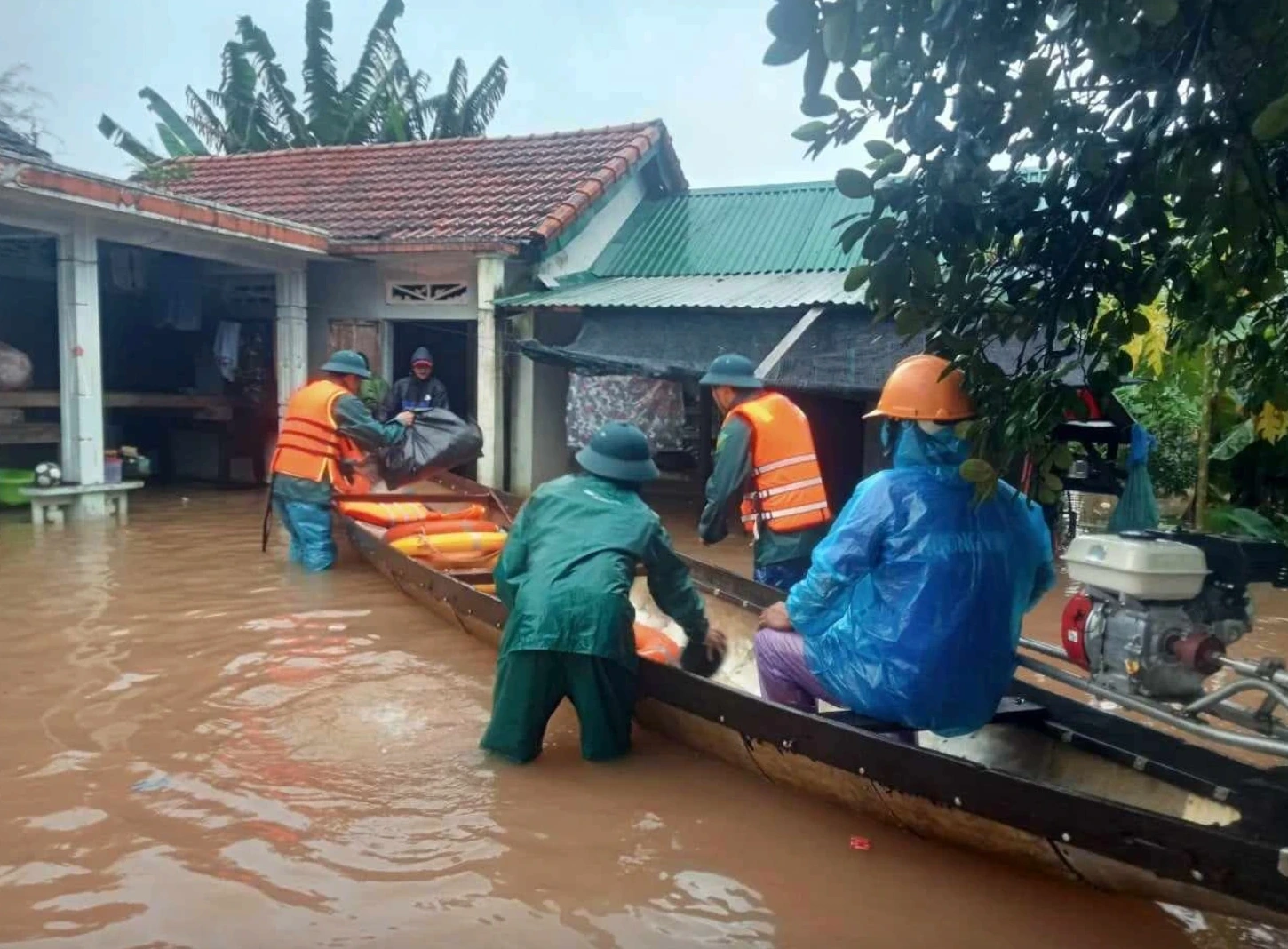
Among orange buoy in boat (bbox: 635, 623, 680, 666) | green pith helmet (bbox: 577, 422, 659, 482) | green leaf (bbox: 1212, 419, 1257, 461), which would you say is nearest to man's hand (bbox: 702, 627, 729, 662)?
orange buoy in boat (bbox: 635, 623, 680, 666)

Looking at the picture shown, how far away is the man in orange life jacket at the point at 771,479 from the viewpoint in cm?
557

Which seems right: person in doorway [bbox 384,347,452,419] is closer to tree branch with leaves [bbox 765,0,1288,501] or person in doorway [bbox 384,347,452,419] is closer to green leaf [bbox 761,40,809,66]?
tree branch with leaves [bbox 765,0,1288,501]

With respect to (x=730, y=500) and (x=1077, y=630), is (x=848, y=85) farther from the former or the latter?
(x=730, y=500)

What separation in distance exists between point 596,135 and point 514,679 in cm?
1044

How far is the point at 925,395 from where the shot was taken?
11.4ft

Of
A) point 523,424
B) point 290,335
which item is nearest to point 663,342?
point 523,424

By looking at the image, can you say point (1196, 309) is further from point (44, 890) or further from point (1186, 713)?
point (44, 890)

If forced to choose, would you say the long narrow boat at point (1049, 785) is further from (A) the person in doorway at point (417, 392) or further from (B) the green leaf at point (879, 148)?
(A) the person in doorway at point (417, 392)

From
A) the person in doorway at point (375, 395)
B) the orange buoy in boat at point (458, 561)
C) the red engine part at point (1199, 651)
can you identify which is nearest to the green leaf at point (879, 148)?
the red engine part at point (1199, 651)

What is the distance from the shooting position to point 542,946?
3.18 m

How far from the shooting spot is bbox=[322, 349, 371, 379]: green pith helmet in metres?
7.95

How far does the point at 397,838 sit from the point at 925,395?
7.70 ft

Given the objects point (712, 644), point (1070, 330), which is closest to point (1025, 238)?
point (1070, 330)

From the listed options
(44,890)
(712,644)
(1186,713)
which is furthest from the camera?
(712,644)
